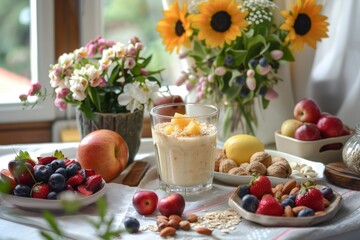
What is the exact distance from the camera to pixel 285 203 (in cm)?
118

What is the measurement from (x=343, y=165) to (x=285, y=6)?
56cm

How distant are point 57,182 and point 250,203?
1.18ft

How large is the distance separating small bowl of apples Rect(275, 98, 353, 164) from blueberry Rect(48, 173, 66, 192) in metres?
0.61

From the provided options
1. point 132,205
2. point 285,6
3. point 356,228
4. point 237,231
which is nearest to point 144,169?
point 132,205

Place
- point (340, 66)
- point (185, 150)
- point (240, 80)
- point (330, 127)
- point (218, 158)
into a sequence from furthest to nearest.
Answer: point (340, 66)
point (240, 80)
point (330, 127)
point (218, 158)
point (185, 150)

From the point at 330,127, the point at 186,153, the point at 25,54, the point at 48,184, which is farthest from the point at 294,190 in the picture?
the point at 25,54

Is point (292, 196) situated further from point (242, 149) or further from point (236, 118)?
point (236, 118)

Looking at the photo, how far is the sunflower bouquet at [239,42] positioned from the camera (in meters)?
1.59

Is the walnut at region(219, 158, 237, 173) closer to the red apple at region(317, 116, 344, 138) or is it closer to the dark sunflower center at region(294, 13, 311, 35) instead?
the red apple at region(317, 116, 344, 138)

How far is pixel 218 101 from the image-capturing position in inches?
68.3

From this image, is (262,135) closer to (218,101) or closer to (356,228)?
(218,101)

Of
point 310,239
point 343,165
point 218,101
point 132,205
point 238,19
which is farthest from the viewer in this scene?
point 218,101

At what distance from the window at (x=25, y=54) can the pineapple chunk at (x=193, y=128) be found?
856 mm

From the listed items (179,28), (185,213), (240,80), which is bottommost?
(185,213)
